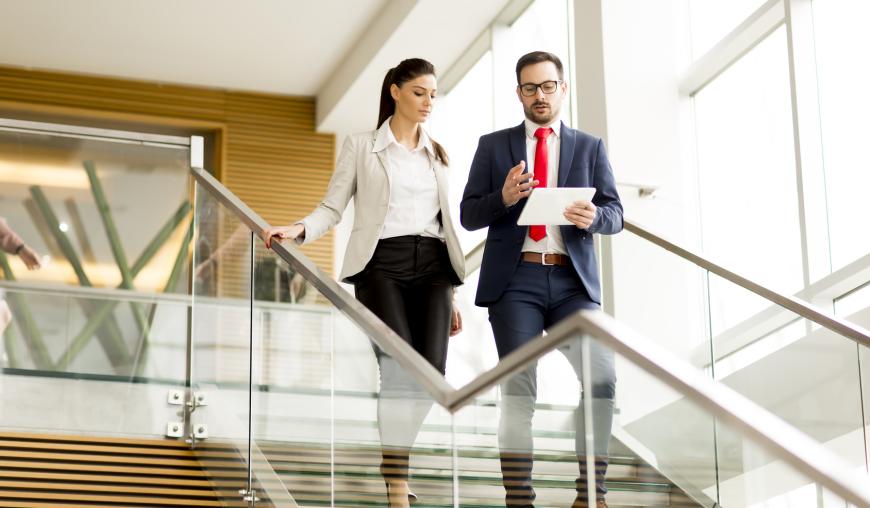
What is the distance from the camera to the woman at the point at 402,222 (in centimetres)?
412

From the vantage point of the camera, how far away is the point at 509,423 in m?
2.95

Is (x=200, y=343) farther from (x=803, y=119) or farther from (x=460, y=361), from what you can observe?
(x=803, y=119)

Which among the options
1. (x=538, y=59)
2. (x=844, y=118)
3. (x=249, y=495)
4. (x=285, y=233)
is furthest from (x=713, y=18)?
(x=249, y=495)

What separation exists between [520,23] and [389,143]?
5553mm

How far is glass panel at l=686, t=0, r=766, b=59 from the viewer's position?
7086mm

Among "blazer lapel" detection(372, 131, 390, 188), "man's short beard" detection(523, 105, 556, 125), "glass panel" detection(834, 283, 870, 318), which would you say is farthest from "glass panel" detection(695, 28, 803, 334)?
"blazer lapel" detection(372, 131, 390, 188)

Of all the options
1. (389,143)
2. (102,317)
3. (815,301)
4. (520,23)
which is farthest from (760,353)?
(520,23)

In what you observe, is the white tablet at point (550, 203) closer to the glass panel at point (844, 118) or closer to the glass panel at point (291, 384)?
the glass panel at point (291, 384)

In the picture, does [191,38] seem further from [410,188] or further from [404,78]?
[410,188]

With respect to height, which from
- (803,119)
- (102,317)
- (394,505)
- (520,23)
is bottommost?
(394,505)

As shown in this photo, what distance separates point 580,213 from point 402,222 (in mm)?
681

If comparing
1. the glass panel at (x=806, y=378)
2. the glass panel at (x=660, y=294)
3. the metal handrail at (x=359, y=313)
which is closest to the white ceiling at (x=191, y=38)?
the glass panel at (x=660, y=294)

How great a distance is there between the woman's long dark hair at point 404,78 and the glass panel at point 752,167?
2.45 meters

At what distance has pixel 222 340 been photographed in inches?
199
